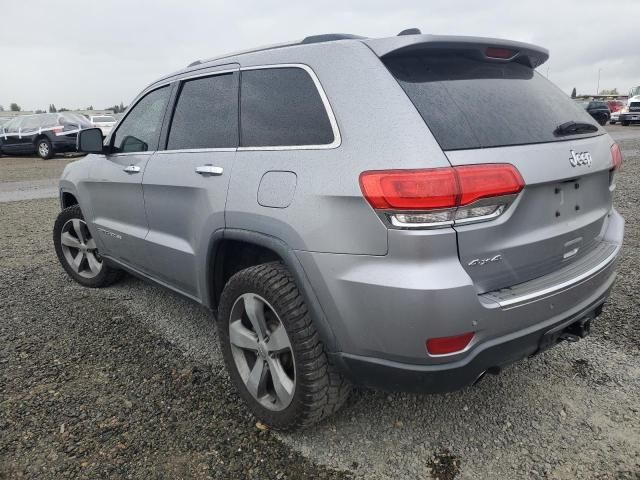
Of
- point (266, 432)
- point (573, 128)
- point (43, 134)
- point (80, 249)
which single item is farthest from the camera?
point (43, 134)

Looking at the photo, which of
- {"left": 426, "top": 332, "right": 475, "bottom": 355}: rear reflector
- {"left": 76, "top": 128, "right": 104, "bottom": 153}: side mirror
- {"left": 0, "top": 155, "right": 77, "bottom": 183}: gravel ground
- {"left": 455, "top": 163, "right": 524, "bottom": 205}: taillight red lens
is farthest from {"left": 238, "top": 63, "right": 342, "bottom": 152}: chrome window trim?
{"left": 0, "top": 155, "right": 77, "bottom": 183}: gravel ground

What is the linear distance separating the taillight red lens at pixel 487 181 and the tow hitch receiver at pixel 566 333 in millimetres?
660

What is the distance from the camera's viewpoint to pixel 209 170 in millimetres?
2590

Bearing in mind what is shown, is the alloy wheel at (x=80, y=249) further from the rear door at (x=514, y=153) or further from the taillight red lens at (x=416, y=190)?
the rear door at (x=514, y=153)

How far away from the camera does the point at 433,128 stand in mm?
1877

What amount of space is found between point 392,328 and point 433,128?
2.53 ft

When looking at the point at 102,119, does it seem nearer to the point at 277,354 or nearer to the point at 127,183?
the point at 127,183

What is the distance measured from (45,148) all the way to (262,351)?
19.2 m

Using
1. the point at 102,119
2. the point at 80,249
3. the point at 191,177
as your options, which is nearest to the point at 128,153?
the point at 191,177

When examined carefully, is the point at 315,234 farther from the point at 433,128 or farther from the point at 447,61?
the point at 447,61

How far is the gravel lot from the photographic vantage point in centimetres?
220

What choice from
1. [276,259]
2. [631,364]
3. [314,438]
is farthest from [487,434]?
[276,259]

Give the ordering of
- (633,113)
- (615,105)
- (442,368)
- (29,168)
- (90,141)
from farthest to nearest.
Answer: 1. (615,105)
2. (633,113)
3. (29,168)
4. (90,141)
5. (442,368)

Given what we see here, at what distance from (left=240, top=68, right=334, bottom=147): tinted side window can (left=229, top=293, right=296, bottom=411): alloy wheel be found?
29.8 inches
